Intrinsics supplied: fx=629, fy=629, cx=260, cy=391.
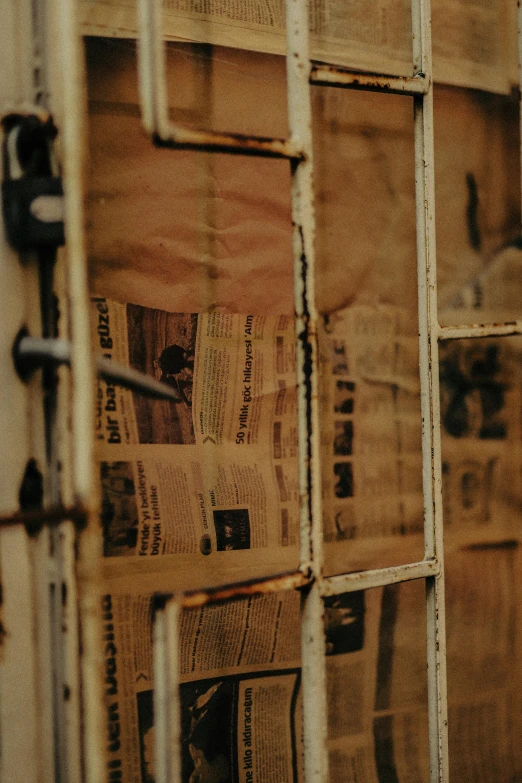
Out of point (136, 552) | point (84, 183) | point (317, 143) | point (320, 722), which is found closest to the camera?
point (84, 183)

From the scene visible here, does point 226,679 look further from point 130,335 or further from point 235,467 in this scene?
point 130,335

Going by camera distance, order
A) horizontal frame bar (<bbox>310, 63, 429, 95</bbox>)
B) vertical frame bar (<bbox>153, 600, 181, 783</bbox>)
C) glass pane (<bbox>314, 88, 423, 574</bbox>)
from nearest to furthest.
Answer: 1. vertical frame bar (<bbox>153, 600, 181, 783</bbox>)
2. horizontal frame bar (<bbox>310, 63, 429, 95</bbox>)
3. glass pane (<bbox>314, 88, 423, 574</bbox>)

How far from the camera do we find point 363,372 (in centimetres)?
89

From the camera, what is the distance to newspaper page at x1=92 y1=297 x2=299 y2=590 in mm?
740

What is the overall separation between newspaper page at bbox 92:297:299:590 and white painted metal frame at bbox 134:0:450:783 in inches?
7.5

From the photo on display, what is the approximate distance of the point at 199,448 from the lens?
784 millimetres

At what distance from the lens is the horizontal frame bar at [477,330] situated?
74 centimetres

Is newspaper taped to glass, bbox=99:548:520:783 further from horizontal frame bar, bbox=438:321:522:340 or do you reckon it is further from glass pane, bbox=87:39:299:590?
horizontal frame bar, bbox=438:321:522:340

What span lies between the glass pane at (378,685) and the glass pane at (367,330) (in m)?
0.06

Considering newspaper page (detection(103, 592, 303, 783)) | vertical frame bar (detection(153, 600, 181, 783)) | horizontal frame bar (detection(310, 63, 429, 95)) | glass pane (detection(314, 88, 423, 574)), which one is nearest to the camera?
vertical frame bar (detection(153, 600, 181, 783))

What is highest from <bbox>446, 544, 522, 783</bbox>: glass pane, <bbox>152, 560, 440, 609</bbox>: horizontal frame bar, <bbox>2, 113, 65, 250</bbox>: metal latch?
<bbox>2, 113, 65, 250</bbox>: metal latch

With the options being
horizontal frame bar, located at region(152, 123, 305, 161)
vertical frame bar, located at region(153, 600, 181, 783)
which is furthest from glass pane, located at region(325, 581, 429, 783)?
horizontal frame bar, located at region(152, 123, 305, 161)

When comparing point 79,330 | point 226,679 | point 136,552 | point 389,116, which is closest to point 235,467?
point 136,552

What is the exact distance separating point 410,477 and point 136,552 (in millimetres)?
410
